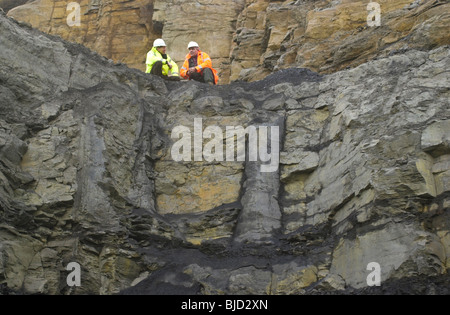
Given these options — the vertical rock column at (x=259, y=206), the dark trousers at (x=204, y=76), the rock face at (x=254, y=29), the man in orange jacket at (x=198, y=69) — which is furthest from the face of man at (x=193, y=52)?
the vertical rock column at (x=259, y=206)

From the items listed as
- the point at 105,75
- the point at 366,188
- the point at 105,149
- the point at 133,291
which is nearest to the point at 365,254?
the point at 366,188

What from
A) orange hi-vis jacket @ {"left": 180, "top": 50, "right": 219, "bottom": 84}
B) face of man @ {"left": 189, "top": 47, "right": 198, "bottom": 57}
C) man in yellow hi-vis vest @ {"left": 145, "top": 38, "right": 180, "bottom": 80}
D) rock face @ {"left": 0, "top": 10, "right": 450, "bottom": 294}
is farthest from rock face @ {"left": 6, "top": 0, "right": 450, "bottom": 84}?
man in yellow hi-vis vest @ {"left": 145, "top": 38, "right": 180, "bottom": 80}

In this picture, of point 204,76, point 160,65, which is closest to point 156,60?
point 160,65

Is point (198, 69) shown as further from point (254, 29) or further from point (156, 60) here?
point (254, 29)

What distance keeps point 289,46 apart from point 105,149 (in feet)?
20.6

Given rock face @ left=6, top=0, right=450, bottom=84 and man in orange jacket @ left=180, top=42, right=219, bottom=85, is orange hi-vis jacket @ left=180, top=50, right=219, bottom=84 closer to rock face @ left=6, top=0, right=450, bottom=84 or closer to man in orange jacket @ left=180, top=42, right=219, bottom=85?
man in orange jacket @ left=180, top=42, right=219, bottom=85

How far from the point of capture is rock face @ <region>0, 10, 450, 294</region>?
36.2ft

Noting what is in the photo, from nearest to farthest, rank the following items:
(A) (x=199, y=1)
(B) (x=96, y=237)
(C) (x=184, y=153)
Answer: (B) (x=96, y=237) < (C) (x=184, y=153) < (A) (x=199, y=1)

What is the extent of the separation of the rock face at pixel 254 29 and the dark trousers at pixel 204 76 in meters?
1.73

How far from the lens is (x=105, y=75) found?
46.8 ft

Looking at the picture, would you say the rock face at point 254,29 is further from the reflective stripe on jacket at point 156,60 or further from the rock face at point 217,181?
the reflective stripe on jacket at point 156,60

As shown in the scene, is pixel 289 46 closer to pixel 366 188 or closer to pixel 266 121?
pixel 266 121

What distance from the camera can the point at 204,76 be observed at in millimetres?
16203

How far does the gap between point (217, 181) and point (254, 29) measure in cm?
709
